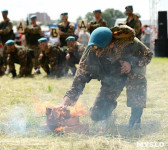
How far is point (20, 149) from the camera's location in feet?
10.4

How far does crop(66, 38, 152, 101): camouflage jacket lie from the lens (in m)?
3.74

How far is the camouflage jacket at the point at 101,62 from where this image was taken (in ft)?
12.3

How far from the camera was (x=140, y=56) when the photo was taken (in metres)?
3.84

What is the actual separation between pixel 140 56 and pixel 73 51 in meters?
5.19

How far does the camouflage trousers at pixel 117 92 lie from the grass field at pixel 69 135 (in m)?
0.18

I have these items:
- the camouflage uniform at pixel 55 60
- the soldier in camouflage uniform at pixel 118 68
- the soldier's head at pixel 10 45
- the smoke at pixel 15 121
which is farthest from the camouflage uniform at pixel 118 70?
the soldier's head at pixel 10 45

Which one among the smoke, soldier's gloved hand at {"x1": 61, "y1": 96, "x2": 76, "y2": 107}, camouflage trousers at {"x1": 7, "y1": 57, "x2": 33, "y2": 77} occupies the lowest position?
camouflage trousers at {"x1": 7, "y1": 57, "x2": 33, "y2": 77}

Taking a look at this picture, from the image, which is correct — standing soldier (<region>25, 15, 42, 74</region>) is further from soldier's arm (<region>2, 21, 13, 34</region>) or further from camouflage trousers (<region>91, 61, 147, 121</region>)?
camouflage trousers (<region>91, 61, 147, 121</region>)

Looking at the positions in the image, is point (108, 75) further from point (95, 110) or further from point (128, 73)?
point (95, 110)

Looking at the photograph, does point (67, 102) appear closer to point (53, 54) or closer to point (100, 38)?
point (100, 38)

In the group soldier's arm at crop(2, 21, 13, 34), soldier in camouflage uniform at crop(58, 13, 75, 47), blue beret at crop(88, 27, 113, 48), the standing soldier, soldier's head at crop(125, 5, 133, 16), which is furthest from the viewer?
the standing soldier

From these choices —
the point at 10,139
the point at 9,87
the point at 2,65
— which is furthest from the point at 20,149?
the point at 2,65

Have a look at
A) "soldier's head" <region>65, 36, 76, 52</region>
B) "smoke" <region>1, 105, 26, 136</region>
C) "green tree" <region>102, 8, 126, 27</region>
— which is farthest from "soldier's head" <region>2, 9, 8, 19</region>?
"green tree" <region>102, 8, 126, 27</region>

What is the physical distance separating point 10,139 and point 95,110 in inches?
48.8
